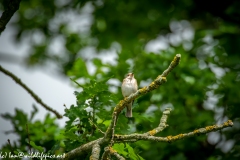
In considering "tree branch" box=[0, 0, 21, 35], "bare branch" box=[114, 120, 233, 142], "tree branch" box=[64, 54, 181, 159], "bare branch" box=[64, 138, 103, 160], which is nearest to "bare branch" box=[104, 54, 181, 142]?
"tree branch" box=[64, 54, 181, 159]

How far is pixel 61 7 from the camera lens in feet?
31.1

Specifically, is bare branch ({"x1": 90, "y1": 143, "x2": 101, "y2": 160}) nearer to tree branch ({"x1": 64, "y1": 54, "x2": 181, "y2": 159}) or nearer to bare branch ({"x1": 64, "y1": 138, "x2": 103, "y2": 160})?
tree branch ({"x1": 64, "y1": 54, "x2": 181, "y2": 159})

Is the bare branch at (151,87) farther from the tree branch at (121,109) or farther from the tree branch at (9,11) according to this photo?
the tree branch at (9,11)

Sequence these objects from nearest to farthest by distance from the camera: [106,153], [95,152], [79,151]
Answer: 1. [106,153]
2. [95,152]
3. [79,151]

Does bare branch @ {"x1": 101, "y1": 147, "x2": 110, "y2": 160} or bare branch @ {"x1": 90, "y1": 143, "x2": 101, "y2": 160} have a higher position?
bare branch @ {"x1": 90, "y1": 143, "x2": 101, "y2": 160}

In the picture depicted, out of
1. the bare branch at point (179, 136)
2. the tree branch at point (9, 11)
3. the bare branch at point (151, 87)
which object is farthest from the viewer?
the tree branch at point (9, 11)

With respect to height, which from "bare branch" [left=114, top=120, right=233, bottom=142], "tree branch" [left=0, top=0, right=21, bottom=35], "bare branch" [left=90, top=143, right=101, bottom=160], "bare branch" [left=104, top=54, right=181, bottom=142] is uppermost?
"tree branch" [left=0, top=0, right=21, bottom=35]

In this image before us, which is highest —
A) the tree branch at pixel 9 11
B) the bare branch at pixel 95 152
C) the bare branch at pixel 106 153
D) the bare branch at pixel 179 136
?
the tree branch at pixel 9 11

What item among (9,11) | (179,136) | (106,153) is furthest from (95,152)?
(9,11)

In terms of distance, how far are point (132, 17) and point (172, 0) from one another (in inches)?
53.3

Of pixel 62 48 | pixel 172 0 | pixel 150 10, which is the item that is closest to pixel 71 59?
pixel 62 48

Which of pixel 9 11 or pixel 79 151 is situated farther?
pixel 79 151

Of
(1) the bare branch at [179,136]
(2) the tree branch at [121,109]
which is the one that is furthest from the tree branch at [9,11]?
(1) the bare branch at [179,136]

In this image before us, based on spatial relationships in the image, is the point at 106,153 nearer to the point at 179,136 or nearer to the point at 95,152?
the point at 95,152
